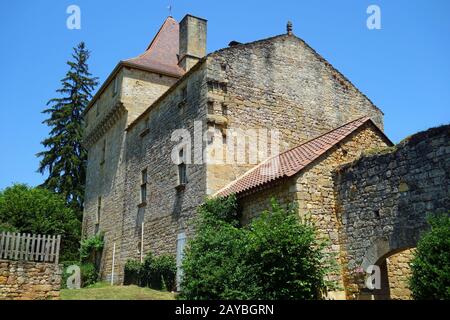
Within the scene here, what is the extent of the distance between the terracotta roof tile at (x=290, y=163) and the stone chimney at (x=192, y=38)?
29.0 ft

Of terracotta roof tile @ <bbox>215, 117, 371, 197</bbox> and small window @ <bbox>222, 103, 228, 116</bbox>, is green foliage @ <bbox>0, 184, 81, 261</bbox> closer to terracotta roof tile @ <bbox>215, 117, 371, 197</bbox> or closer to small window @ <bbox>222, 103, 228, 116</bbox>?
small window @ <bbox>222, 103, 228, 116</bbox>

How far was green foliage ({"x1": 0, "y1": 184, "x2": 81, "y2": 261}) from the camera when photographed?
2128 cm

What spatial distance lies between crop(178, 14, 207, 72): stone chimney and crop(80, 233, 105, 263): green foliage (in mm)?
9650

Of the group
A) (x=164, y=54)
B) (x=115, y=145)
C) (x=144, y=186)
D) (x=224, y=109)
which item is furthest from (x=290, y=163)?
(x=164, y=54)

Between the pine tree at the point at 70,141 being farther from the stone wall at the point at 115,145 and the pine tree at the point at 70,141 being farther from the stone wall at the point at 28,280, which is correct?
the stone wall at the point at 28,280

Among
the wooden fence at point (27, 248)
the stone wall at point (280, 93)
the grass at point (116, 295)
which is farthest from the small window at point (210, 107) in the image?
the wooden fence at point (27, 248)

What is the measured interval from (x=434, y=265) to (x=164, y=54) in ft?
60.8

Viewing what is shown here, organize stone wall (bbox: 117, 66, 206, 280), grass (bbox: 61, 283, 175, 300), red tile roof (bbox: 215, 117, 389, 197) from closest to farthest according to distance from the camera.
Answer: red tile roof (bbox: 215, 117, 389, 197), grass (bbox: 61, 283, 175, 300), stone wall (bbox: 117, 66, 206, 280)

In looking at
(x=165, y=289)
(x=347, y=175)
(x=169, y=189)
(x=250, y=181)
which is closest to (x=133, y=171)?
(x=169, y=189)

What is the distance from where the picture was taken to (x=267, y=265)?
30.0 feet

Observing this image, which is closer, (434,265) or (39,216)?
(434,265)

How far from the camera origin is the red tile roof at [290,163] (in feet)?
33.8

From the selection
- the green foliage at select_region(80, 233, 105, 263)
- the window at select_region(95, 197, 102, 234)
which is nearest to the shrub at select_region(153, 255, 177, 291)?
the green foliage at select_region(80, 233, 105, 263)

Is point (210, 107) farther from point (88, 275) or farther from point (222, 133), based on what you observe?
point (88, 275)
